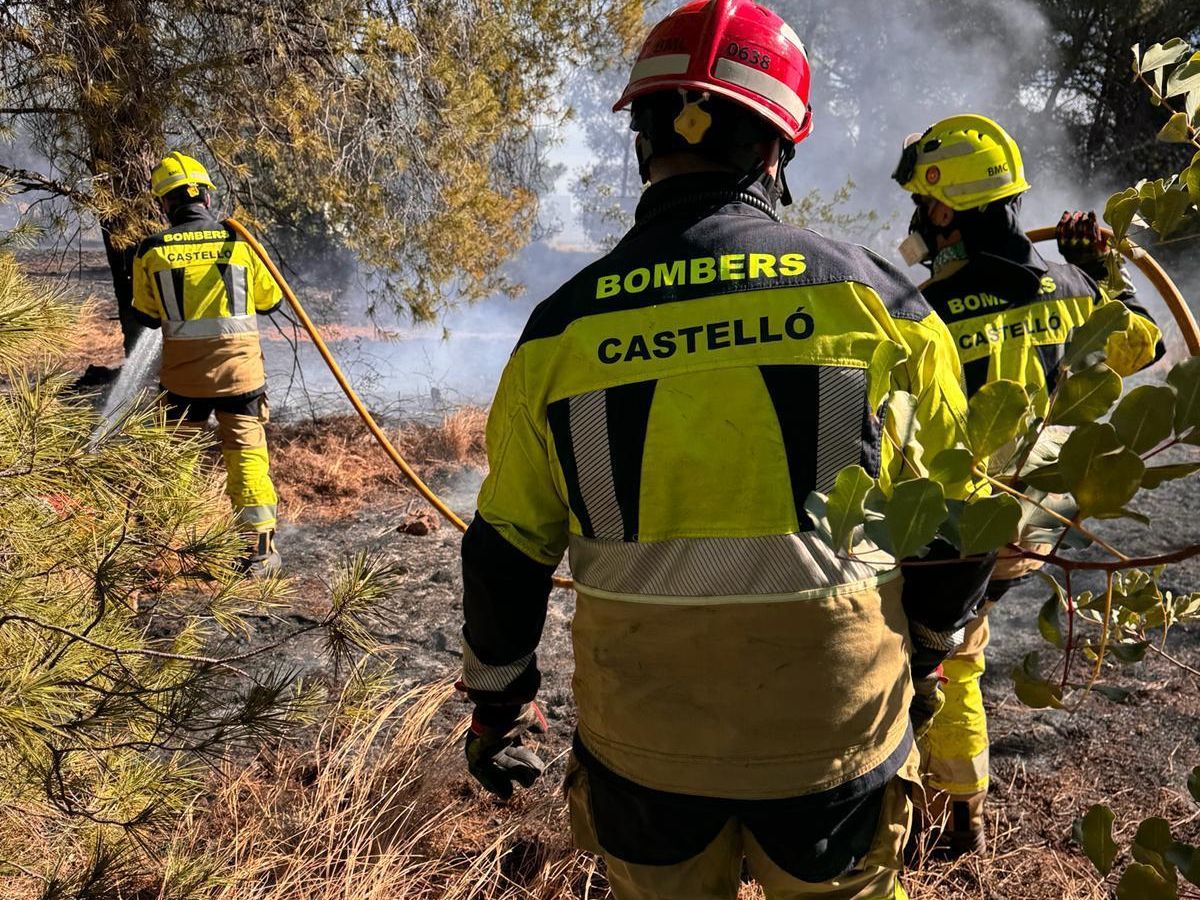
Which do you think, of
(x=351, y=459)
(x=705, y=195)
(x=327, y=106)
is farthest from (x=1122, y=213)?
(x=351, y=459)

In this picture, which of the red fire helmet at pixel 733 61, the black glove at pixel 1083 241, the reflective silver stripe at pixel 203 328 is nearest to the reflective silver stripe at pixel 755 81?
the red fire helmet at pixel 733 61

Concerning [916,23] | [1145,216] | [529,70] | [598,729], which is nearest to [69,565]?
[598,729]

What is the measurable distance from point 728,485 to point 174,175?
184 inches

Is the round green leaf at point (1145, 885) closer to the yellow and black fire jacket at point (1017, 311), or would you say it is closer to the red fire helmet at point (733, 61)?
the red fire helmet at point (733, 61)

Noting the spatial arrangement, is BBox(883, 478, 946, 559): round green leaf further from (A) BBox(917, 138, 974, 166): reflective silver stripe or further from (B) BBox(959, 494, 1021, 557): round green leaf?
(A) BBox(917, 138, 974, 166): reflective silver stripe

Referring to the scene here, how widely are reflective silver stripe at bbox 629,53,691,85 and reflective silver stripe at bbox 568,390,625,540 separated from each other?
65 centimetres

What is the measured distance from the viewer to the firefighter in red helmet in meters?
1.40

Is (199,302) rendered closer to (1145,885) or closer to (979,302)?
(979,302)

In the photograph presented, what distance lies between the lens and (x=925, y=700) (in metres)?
1.88

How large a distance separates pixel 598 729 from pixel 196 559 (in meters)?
0.90

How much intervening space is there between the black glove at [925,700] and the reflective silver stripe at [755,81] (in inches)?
45.6

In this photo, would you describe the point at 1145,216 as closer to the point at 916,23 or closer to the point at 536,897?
the point at 536,897

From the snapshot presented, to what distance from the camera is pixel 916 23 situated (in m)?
16.3

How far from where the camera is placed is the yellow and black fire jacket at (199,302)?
4973 millimetres
